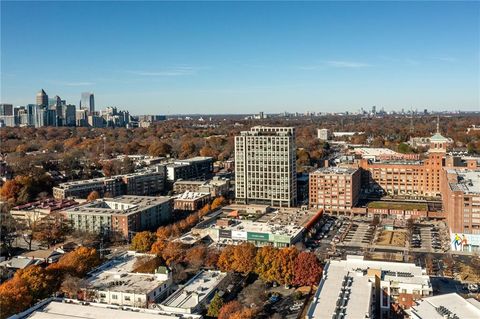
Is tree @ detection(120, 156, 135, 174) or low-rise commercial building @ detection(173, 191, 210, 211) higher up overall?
tree @ detection(120, 156, 135, 174)

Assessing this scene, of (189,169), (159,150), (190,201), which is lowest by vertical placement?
(190,201)

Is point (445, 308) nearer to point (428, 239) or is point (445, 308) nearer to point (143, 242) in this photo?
point (428, 239)

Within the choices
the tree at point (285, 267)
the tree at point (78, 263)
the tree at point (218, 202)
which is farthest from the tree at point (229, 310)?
the tree at point (218, 202)

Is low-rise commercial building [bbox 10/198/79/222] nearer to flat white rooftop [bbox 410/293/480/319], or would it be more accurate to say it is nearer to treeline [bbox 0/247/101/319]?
treeline [bbox 0/247/101/319]

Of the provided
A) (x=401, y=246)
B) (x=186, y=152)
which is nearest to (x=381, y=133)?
(x=186, y=152)

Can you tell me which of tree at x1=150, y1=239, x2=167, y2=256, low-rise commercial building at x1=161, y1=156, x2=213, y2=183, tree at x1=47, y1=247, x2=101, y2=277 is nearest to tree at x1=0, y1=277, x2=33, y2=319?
tree at x1=47, y1=247, x2=101, y2=277

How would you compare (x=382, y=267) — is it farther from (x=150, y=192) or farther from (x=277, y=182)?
(x=150, y=192)

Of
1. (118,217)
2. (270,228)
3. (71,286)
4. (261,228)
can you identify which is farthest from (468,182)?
(71,286)
